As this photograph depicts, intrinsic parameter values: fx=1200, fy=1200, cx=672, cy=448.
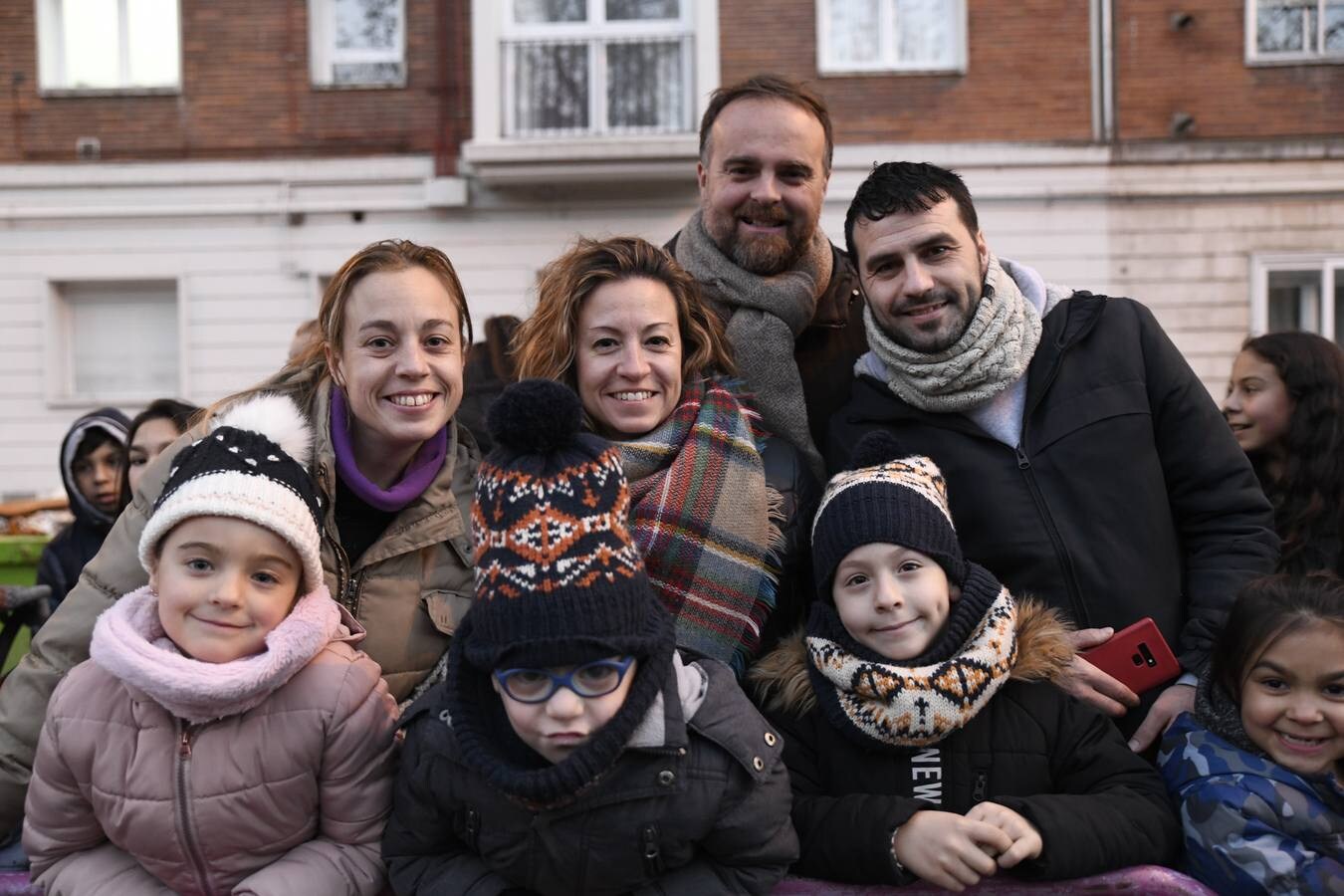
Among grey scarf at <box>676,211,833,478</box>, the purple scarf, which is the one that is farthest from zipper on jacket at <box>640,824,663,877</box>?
grey scarf at <box>676,211,833,478</box>

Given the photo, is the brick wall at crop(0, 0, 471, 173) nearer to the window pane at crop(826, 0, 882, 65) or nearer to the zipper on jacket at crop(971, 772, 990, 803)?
the window pane at crop(826, 0, 882, 65)

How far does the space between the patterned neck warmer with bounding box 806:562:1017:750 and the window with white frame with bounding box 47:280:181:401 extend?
39.6ft

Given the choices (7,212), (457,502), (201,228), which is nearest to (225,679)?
(457,502)

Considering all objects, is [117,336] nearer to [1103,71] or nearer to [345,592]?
[1103,71]

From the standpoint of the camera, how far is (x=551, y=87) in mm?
12867

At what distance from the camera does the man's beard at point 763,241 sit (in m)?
3.42

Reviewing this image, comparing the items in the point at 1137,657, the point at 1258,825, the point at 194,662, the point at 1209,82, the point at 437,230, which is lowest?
the point at 1258,825

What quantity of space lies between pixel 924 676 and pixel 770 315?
4.31 feet

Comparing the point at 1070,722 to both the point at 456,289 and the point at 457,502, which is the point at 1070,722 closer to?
the point at 457,502

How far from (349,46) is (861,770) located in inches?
485

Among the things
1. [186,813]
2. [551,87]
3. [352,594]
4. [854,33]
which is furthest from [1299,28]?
[186,813]

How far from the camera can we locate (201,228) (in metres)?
12.9

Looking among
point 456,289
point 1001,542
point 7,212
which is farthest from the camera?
point 7,212

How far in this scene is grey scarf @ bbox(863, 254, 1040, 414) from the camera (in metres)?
2.80
